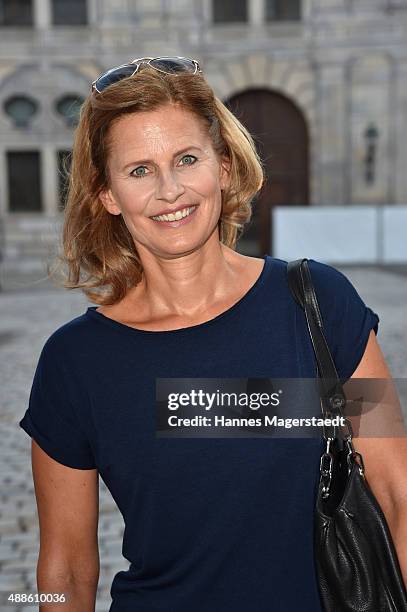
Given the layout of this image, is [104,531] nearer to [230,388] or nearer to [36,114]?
[230,388]

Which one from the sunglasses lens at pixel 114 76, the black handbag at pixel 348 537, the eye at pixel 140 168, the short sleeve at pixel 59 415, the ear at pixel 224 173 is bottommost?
the black handbag at pixel 348 537

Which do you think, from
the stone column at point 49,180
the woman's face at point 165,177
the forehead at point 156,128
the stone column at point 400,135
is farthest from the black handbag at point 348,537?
the stone column at point 400,135

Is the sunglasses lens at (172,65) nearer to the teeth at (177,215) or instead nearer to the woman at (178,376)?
the woman at (178,376)

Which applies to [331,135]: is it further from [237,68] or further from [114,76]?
[114,76]

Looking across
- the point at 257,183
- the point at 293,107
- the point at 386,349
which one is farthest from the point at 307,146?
the point at 257,183

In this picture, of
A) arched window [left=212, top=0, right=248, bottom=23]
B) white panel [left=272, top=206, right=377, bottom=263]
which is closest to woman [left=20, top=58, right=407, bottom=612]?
white panel [left=272, top=206, right=377, bottom=263]

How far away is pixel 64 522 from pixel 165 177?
0.93 metres

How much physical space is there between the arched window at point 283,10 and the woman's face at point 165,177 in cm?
2750

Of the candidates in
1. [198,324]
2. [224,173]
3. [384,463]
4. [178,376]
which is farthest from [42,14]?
[384,463]

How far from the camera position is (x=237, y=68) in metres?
28.0

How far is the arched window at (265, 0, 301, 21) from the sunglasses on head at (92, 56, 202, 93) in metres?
27.4

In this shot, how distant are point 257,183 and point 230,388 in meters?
0.70

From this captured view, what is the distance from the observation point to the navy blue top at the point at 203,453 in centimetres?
196

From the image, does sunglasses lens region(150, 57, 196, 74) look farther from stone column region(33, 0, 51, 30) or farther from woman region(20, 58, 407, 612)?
stone column region(33, 0, 51, 30)
